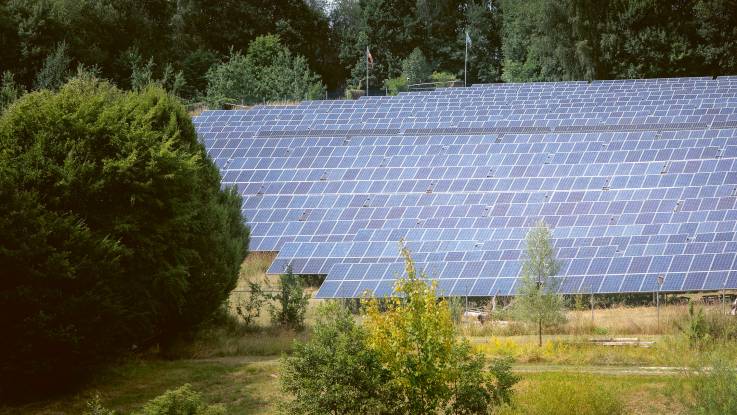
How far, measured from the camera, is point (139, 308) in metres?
28.1

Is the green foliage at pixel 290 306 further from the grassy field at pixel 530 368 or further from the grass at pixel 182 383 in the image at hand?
the grass at pixel 182 383

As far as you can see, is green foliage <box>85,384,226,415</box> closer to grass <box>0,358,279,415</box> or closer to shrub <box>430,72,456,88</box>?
grass <box>0,358,279,415</box>

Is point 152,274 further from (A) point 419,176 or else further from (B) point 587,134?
(B) point 587,134

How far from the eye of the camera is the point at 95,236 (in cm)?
2714

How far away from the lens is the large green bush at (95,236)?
25234 millimetres

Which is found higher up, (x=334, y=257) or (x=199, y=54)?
(x=199, y=54)

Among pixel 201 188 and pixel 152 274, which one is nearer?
pixel 152 274

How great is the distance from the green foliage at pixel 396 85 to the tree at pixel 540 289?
221 feet

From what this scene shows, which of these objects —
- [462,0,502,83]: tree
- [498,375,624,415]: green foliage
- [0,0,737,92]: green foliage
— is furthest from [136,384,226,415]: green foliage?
[462,0,502,83]: tree

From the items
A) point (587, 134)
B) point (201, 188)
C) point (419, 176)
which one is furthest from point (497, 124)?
point (201, 188)

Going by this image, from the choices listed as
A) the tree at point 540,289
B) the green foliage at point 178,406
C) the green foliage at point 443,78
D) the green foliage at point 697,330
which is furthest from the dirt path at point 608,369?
the green foliage at point 443,78

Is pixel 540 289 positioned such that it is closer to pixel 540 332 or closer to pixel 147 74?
pixel 540 332

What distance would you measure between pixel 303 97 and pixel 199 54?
10556 mm

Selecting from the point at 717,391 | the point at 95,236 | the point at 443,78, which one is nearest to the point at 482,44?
the point at 443,78
